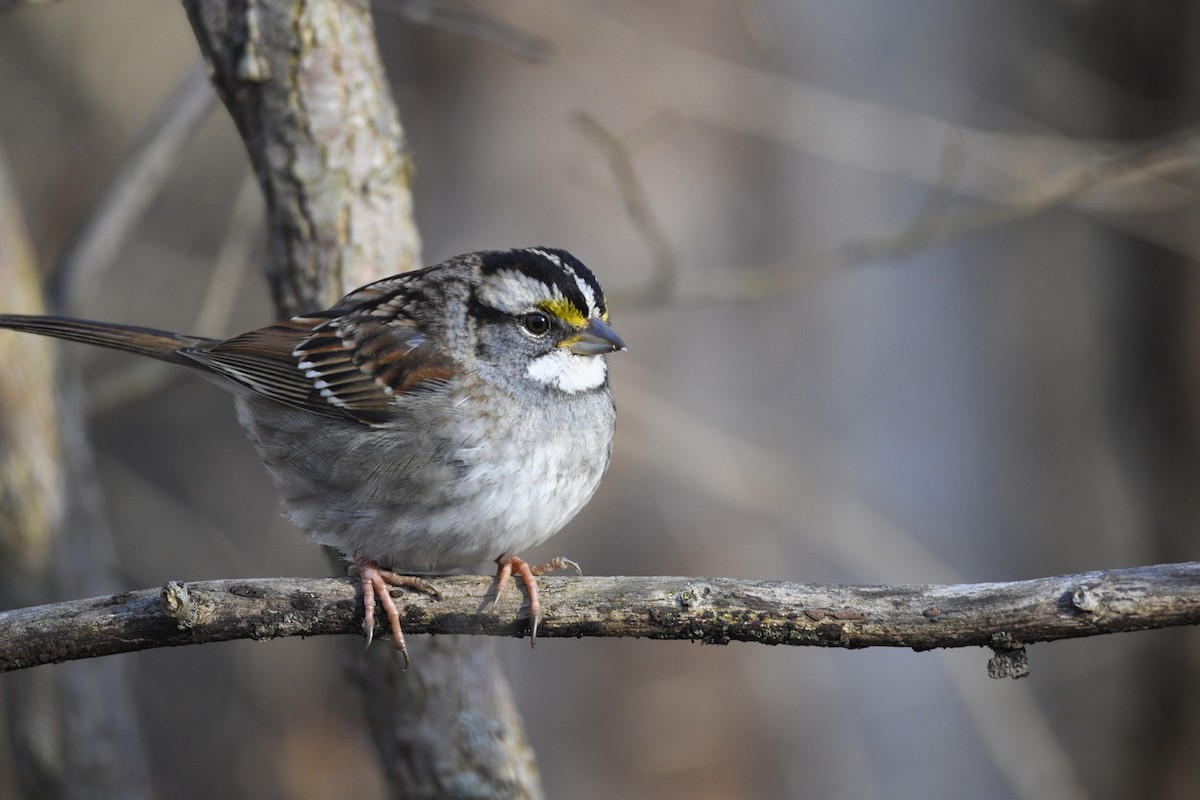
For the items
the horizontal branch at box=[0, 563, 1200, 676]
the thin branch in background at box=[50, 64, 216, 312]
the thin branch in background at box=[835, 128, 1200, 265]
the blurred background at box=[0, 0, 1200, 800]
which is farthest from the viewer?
the blurred background at box=[0, 0, 1200, 800]

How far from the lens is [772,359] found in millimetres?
7891

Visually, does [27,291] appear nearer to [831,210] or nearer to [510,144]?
[510,144]

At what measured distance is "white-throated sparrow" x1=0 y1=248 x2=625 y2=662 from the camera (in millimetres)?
3613

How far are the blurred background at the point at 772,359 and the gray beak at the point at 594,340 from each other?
5.53 feet

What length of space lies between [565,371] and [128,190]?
2.40 metres

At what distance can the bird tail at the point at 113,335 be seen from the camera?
4070 mm

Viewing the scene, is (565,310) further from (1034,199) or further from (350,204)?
(1034,199)

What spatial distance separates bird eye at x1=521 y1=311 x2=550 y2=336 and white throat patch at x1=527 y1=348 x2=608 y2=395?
8 centimetres

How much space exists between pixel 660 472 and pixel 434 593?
3870 mm

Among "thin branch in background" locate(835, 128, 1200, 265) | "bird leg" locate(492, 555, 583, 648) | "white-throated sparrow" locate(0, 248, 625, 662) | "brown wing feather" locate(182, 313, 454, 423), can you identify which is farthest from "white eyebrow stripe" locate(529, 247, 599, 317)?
"thin branch in background" locate(835, 128, 1200, 265)

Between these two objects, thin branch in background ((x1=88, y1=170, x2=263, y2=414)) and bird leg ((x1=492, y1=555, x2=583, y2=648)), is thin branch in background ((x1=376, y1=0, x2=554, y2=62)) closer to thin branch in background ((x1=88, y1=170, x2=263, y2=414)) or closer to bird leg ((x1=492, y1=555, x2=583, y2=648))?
thin branch in background ((x1=88, y1=170, x2=263, y2=414))

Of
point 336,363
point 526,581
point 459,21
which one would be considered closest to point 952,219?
point 459,21

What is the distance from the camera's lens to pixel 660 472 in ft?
23.5

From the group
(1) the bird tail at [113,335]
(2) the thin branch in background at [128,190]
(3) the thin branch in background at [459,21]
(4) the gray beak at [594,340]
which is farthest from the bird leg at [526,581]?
(2) the thin branch in background at [128,190]
